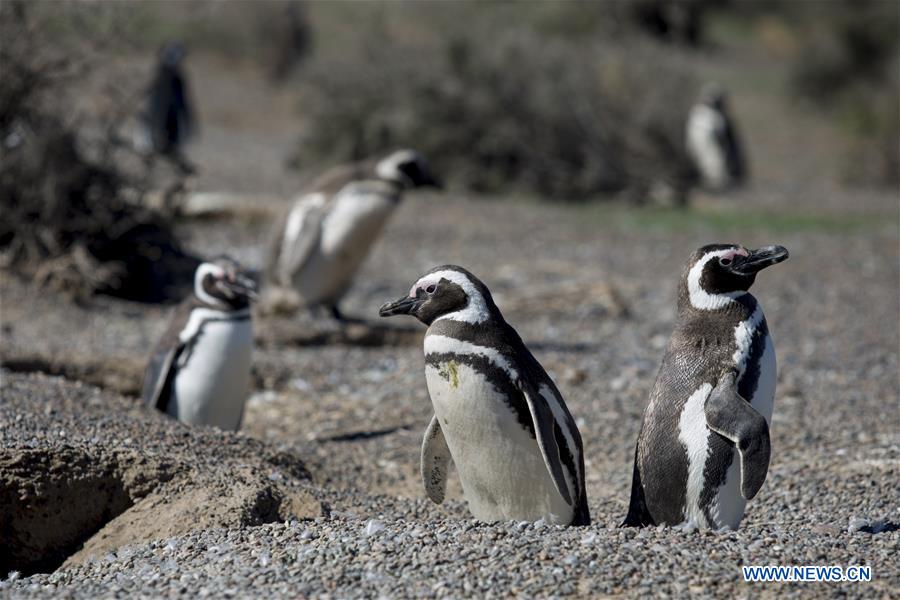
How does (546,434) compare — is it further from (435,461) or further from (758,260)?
(758,260)

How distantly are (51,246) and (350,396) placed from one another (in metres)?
3.32

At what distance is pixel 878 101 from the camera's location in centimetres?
2117

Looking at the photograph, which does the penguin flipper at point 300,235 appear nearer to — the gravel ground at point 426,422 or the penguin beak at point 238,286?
the gravel ground at point 426,422

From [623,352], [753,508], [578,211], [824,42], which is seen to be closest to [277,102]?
[578,211]

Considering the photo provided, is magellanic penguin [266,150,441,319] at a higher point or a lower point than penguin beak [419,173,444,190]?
lower

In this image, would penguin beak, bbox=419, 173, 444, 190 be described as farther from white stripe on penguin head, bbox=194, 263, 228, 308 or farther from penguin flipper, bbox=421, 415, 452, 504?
penguin flipper, bbox=421, 415, 452, 504

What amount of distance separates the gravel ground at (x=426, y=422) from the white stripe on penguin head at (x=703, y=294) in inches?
28.6

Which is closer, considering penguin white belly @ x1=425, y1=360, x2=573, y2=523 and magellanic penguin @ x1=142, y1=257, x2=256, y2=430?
penguin white belly @ x1=425, y1=360, x2=573, y2=523

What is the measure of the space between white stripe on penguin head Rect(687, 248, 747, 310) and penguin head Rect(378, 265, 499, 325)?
0.65 metres

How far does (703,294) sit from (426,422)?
2.48m

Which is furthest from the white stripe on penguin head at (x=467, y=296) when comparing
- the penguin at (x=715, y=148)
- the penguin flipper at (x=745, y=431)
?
the penguin at (x=715, y=148)

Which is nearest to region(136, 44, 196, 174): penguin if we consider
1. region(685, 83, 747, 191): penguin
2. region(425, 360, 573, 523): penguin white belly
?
region(685, 83, 747, 191): penguin

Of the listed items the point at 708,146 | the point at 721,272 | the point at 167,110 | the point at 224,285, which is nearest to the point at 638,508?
the point at 721,272

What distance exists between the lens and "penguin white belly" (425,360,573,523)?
12.8 feet
